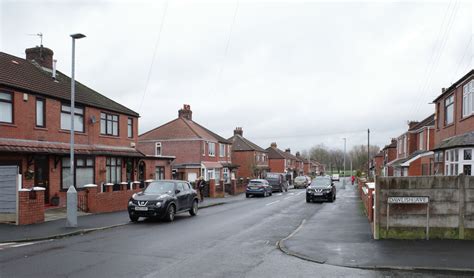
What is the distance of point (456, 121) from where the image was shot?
20.2 m

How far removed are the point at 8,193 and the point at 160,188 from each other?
5.47 m

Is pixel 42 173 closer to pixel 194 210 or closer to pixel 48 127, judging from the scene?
pixel 48 127

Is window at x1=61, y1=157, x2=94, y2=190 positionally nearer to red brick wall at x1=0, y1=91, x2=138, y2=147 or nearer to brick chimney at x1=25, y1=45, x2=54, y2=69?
red brick wall at x1=0, y1=91, x2=138, y2=147

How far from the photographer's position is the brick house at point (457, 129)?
17078mm

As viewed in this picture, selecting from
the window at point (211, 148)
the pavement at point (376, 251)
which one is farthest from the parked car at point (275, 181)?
the pavement at point (376, 251)

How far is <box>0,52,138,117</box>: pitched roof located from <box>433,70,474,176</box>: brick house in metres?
18.9

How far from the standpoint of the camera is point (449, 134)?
21.5 m

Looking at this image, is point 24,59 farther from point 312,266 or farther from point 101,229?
point 312,266

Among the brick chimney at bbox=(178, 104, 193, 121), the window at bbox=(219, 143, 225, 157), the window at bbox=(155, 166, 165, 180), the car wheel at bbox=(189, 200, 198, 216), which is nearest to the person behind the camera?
the car wheel at bbox=(189, 200, 198, 216)

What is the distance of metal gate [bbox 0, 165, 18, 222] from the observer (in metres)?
14.2

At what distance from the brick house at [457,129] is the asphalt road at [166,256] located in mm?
8780

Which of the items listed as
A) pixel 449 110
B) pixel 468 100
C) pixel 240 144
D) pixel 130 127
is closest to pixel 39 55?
pixel 130 127

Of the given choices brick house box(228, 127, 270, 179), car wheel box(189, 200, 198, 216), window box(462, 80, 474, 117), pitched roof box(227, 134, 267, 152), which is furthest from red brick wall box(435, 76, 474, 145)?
pitched roof box(227, 134, 267, 152)

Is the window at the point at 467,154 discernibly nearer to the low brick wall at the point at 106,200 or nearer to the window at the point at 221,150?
the low brick wall at the point at 106,200
